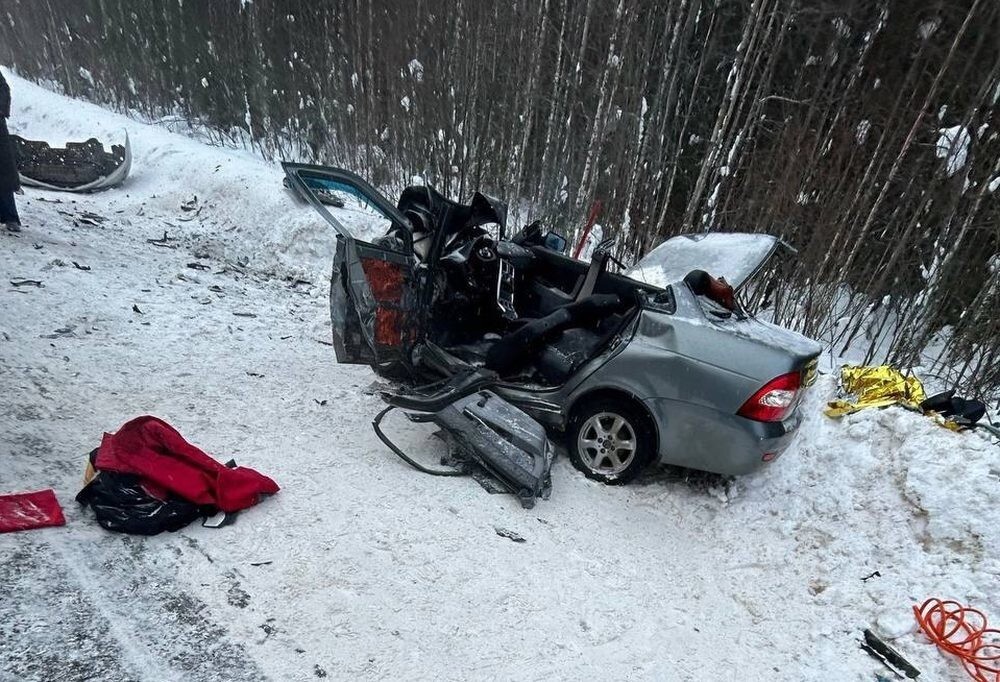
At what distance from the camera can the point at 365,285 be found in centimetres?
390

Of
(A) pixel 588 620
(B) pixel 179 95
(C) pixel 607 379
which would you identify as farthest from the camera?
(B) pixel 179 95

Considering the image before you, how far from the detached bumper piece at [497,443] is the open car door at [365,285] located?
644mm

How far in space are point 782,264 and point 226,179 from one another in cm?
931

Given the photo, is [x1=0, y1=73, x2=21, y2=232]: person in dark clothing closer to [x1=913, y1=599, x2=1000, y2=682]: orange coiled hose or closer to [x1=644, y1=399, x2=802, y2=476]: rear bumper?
[x1=644, y1=399, x2=802, y2=476]: rear bumper

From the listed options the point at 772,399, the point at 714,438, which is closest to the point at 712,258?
the point at 772,399

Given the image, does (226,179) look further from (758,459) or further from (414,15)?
(758,459)

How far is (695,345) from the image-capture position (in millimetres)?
3354

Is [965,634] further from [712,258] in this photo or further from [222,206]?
[222,206]

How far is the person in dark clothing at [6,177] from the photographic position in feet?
20.7

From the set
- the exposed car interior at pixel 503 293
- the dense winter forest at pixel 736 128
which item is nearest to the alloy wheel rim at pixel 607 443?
the exposed car interior at pixel 503 293

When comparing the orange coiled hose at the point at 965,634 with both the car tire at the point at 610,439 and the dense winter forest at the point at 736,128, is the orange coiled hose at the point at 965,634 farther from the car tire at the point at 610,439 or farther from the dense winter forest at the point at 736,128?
the dense winter forest at the point at 736,128

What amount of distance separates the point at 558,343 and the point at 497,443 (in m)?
1.05

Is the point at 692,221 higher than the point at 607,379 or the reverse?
higher

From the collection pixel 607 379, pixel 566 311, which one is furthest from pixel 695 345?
pixel 566 311
